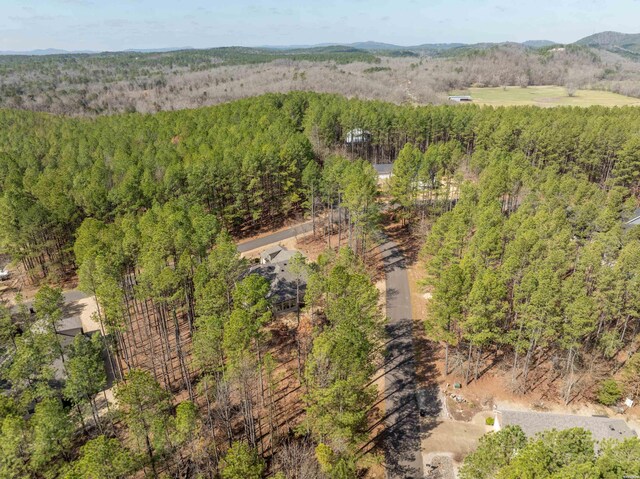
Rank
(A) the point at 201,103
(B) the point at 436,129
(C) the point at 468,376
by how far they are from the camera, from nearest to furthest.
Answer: (C) the point at 468,376, (B) the point at 436,129, (A) the point at 201,103

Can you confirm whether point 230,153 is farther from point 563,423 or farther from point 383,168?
point 563,423

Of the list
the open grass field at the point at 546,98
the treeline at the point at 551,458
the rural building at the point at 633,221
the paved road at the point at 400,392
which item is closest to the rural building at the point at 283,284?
the paved road at the point at 400,392

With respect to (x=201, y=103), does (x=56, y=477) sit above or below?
below

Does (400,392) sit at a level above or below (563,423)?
below

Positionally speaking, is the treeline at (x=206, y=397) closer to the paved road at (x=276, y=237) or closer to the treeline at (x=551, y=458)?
the treeline at (x=551, y=458)


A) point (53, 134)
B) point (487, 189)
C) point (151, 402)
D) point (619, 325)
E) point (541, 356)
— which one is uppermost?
point (53, 134)


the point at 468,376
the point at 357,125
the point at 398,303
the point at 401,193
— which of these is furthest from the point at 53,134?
the point at 468,376

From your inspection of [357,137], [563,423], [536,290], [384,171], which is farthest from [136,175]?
[563,423]

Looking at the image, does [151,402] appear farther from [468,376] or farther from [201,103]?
[201,103]
